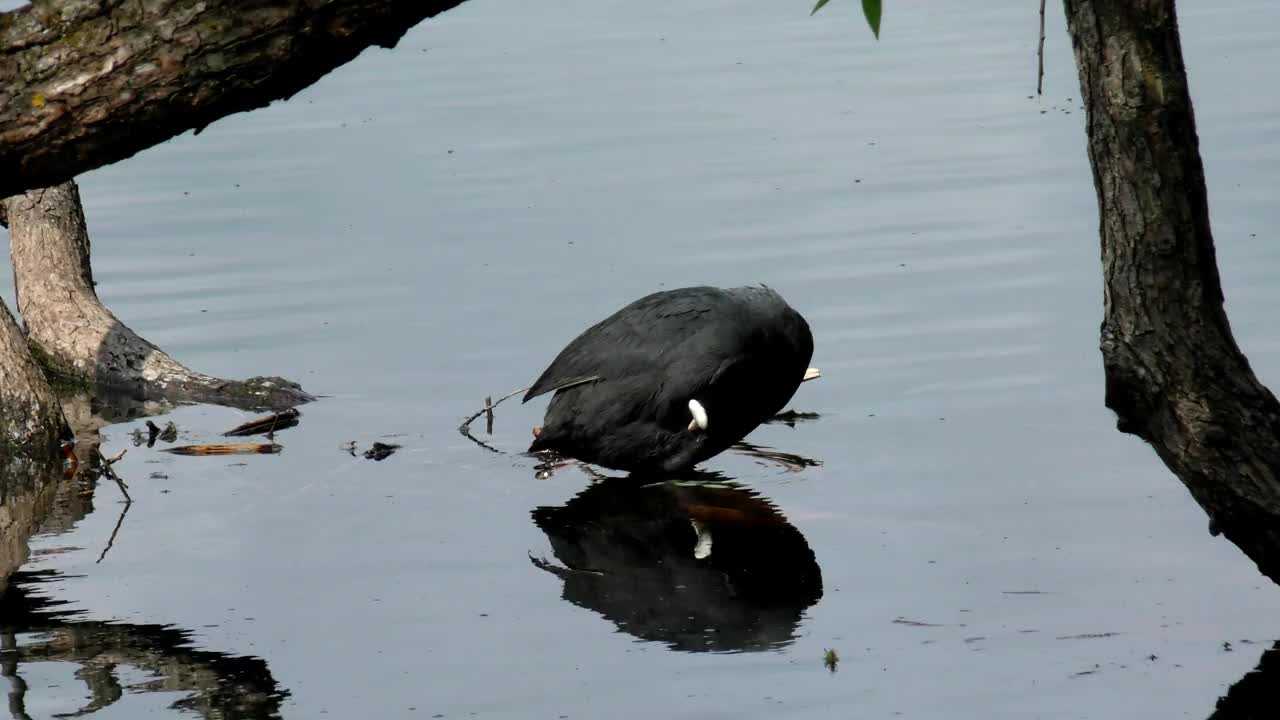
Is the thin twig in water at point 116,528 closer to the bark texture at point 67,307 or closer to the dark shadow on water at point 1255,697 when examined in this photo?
the bark texture at point 67,307

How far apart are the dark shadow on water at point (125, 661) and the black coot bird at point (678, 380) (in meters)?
→ 2.03

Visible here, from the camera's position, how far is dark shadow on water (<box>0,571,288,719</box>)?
5.13 meters

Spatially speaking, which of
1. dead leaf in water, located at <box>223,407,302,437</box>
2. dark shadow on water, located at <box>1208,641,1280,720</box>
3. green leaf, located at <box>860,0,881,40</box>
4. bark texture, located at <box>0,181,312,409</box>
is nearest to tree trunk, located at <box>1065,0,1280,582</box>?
dark shadow on water, located at <box>1208,641,1280,720</box>

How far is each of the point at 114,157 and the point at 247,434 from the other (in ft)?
14.8

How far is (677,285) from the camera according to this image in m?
9.67

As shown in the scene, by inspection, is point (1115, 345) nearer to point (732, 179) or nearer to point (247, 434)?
point (247, 434)

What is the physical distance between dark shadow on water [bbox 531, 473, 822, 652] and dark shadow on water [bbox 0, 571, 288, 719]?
116 centimetres

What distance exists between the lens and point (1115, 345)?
4789 millimetres

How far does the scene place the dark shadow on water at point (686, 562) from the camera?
578 centimetres

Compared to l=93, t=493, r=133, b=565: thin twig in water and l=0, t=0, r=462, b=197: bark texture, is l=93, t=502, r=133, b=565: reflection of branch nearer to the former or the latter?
l=93, t=493, r=133, b=565: thin twig in water

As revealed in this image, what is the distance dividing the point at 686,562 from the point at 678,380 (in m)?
0.88

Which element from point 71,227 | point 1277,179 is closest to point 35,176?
point 71,227

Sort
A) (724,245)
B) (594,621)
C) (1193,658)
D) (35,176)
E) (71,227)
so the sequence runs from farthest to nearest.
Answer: (724,245), (71,227), (594,621), (1193,658), (35,176)

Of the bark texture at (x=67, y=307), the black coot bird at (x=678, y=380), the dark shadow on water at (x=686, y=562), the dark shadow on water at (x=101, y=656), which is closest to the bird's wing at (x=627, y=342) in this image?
the black coot bird at (x=678, y=380)
